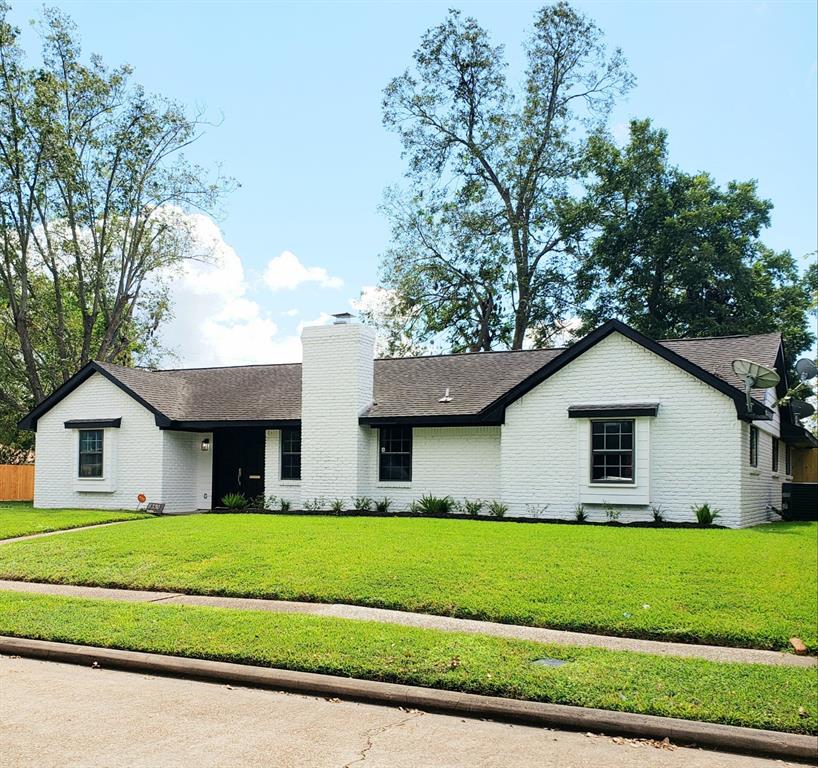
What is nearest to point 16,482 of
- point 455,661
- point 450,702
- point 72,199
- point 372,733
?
point 72,199

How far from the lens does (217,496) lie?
2627 centimetres

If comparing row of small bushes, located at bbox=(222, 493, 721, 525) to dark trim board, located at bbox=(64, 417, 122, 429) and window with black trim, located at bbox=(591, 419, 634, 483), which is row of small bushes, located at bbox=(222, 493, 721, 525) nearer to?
window with black trim, located at bbox=(591, 419, 634, 483)

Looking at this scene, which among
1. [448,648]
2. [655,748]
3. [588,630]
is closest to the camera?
[655,748]

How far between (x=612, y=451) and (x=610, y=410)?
37.9 inches

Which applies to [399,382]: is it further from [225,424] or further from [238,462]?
[238,462]

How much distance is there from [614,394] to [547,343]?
2169 cm

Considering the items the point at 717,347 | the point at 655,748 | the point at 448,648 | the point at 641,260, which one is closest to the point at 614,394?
the point at 717,347

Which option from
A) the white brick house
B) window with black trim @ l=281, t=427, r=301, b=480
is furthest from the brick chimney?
window with black trim @ l=281, t=427, r=301, b=480

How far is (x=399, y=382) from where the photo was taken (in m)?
25.1

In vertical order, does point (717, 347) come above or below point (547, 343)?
below

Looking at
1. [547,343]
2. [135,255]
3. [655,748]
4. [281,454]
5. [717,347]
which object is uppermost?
[135,255]

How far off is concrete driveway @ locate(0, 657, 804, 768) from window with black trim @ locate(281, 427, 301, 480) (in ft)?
55.0

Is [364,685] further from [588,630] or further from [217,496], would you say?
[217,496]

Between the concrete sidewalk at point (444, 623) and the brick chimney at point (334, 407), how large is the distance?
10.6 meters
